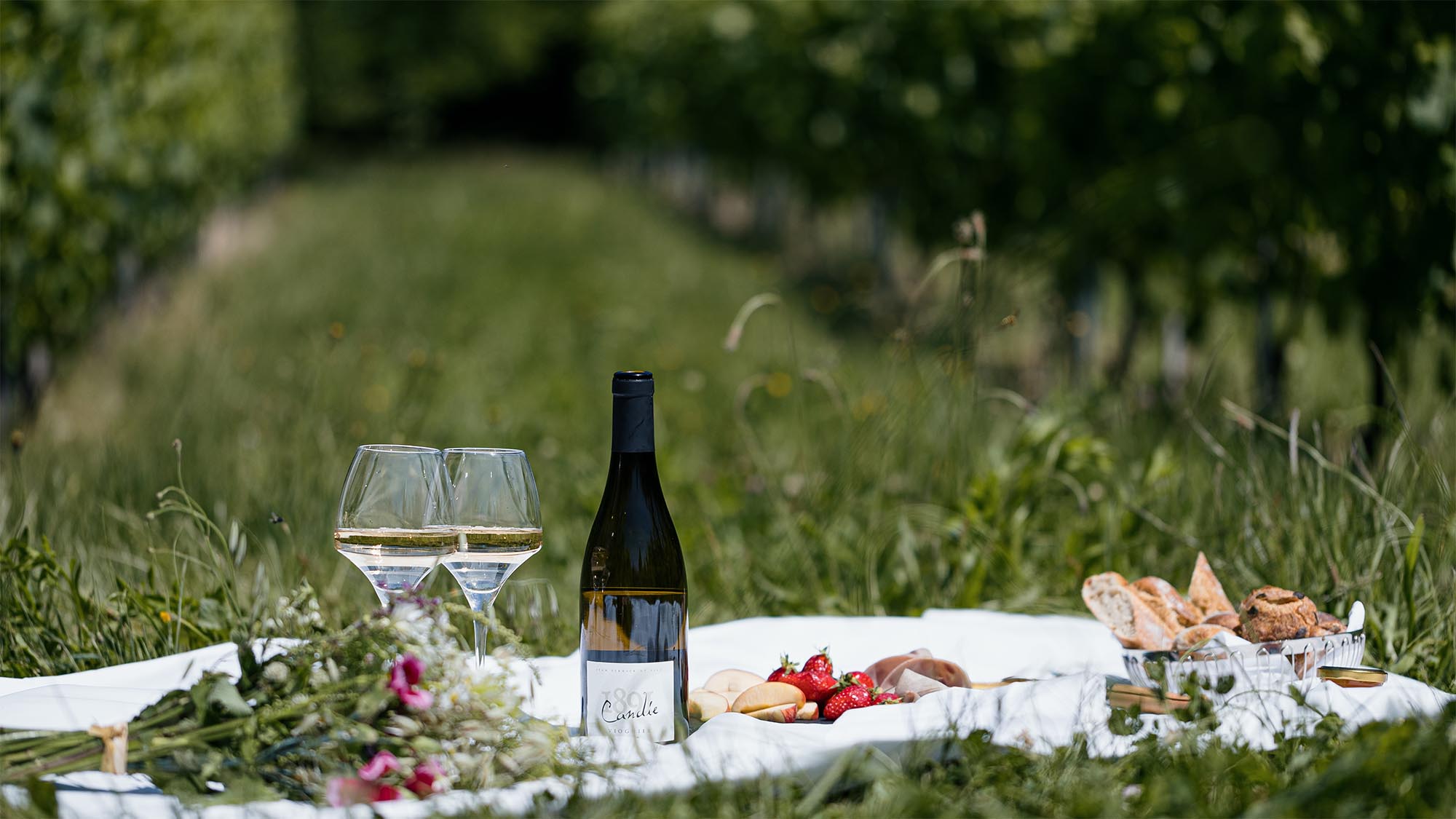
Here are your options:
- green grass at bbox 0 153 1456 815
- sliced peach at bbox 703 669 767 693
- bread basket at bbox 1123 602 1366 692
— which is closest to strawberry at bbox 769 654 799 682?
sliced peach at bbox 703 669 767 693

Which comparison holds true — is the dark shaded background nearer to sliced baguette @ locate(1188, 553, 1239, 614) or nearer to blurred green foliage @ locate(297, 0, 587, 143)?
sliced baguette @ locate(1188, 553, 1239, 614)

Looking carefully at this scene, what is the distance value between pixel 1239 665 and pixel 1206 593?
34 cm

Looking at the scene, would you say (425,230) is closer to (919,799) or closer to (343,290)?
(343,290)

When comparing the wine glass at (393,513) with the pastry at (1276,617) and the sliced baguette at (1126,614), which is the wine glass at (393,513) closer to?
the sliced baguette at (1126,614)

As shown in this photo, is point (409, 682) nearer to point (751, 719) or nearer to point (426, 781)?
point (426, 781)

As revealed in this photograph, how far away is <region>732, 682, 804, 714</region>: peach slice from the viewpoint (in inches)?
80.4

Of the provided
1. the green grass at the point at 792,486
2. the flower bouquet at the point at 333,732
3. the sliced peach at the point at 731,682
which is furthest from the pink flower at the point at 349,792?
the sliced peach at the point at 731,682

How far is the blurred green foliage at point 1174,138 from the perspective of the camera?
12.4 feet

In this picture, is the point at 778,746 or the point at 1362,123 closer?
the point at 778,746

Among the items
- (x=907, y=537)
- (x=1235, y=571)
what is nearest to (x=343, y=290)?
(x=907, y=537)

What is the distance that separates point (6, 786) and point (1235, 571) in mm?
2364

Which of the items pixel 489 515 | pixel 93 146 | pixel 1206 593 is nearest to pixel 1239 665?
pixel 1206 593

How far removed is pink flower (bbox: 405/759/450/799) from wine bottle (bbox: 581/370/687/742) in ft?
0.78

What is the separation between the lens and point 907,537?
3.16 m
